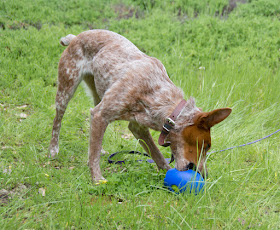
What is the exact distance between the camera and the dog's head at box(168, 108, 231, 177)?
11.6 feet

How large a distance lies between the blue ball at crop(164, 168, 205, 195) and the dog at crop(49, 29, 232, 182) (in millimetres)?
125

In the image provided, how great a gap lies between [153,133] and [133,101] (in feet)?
5.60

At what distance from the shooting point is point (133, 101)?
3.96 metres

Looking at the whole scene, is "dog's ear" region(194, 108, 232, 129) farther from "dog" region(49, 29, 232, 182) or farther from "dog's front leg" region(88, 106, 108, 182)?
"dog's front leg" region(88, 106, 108, 182)

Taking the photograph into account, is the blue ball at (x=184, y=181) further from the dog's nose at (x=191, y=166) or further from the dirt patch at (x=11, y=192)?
the dirt patch at (x=11, y=192)

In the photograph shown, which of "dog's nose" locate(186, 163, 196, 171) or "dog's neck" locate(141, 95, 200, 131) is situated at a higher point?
"dog's neck" locate(141, 95, 200, 131)

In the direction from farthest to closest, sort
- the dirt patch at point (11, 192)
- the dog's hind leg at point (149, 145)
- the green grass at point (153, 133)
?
the dog's hind leg at point (149, 145) < the dirt patch at point (11, 192) < the green grass at point (153, 133)

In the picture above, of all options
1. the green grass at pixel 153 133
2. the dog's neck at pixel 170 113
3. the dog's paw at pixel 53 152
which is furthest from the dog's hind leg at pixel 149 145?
the dog's paw at pixel 53 152

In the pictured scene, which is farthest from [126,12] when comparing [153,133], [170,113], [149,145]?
[170,113]

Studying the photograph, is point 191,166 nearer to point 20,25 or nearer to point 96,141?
point 96,141

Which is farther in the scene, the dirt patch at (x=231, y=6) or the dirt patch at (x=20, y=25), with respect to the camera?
the dirt patch at (x=231, y=6)

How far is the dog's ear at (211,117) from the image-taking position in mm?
3340

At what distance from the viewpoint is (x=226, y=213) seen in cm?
317

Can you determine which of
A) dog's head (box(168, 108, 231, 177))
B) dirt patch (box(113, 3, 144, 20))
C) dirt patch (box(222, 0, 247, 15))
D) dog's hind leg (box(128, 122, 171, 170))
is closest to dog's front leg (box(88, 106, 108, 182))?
dog's hind leg (box(128, 122, 171, 170))
